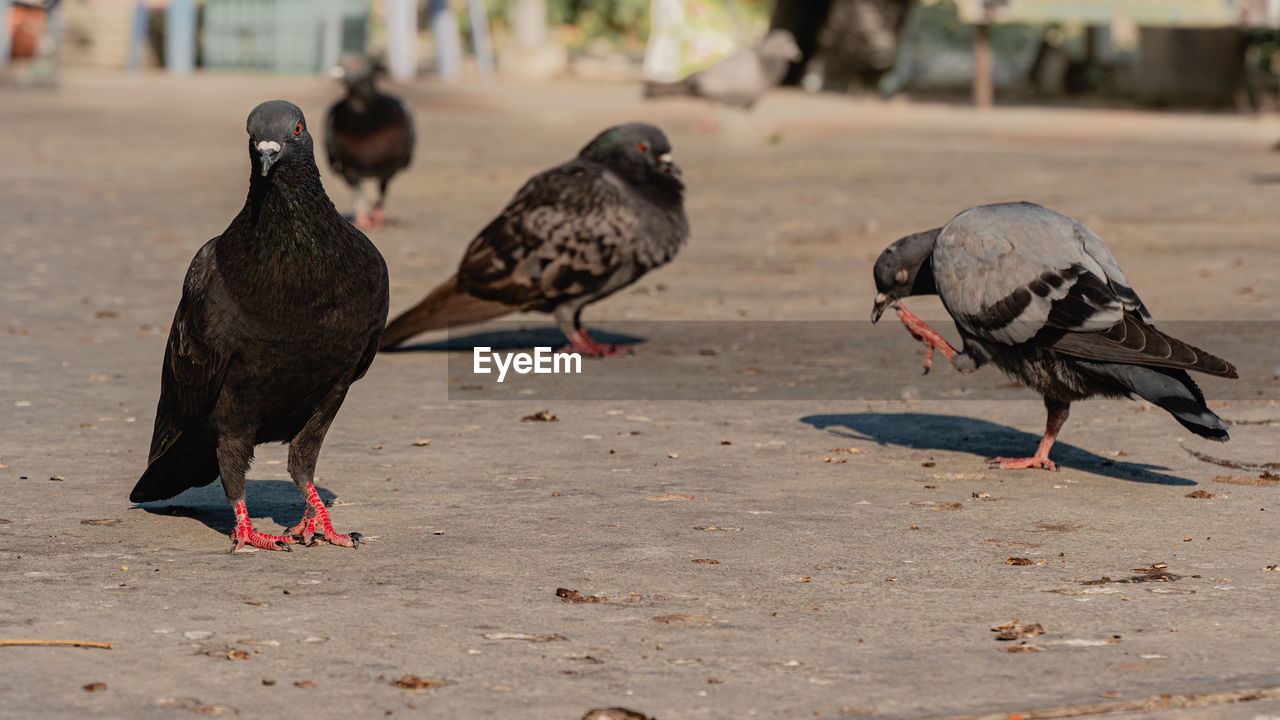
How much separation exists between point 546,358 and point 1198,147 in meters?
16.4

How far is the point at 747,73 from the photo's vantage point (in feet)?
89.9

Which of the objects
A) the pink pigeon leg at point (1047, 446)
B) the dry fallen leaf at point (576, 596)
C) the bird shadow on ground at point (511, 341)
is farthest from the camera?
the bird shadow on ground at point (511, 341)

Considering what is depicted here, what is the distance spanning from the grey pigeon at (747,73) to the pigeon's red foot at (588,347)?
57.2ft

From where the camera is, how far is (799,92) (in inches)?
1521

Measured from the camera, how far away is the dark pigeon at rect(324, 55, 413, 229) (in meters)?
15.9

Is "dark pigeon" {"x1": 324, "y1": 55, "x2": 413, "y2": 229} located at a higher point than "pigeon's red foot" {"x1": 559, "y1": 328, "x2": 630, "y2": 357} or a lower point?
higher

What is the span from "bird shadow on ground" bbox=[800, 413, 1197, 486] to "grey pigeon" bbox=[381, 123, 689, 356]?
2048 mm

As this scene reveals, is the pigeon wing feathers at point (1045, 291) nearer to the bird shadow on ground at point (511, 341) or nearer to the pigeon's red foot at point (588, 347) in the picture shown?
the pigeon's red foot at point (588, 347)

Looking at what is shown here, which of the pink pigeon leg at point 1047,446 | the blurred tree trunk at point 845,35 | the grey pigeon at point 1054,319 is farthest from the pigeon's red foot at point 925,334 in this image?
the blurred tree trunk at point 845,35

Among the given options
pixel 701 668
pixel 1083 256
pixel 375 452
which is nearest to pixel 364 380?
pixel 375 452

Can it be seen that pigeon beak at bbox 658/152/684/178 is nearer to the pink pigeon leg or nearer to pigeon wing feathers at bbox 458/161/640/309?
pigeon wing feathers at bbox 458/161/640/309

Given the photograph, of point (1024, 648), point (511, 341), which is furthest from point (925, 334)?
point (511, 341)

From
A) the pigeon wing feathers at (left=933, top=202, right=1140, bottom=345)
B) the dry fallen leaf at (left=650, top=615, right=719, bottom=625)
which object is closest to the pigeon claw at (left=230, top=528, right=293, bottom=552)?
the dry fallen leaf at (left=650, top=615, right=719, bottom=625)

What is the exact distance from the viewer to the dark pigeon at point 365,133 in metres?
15.9
